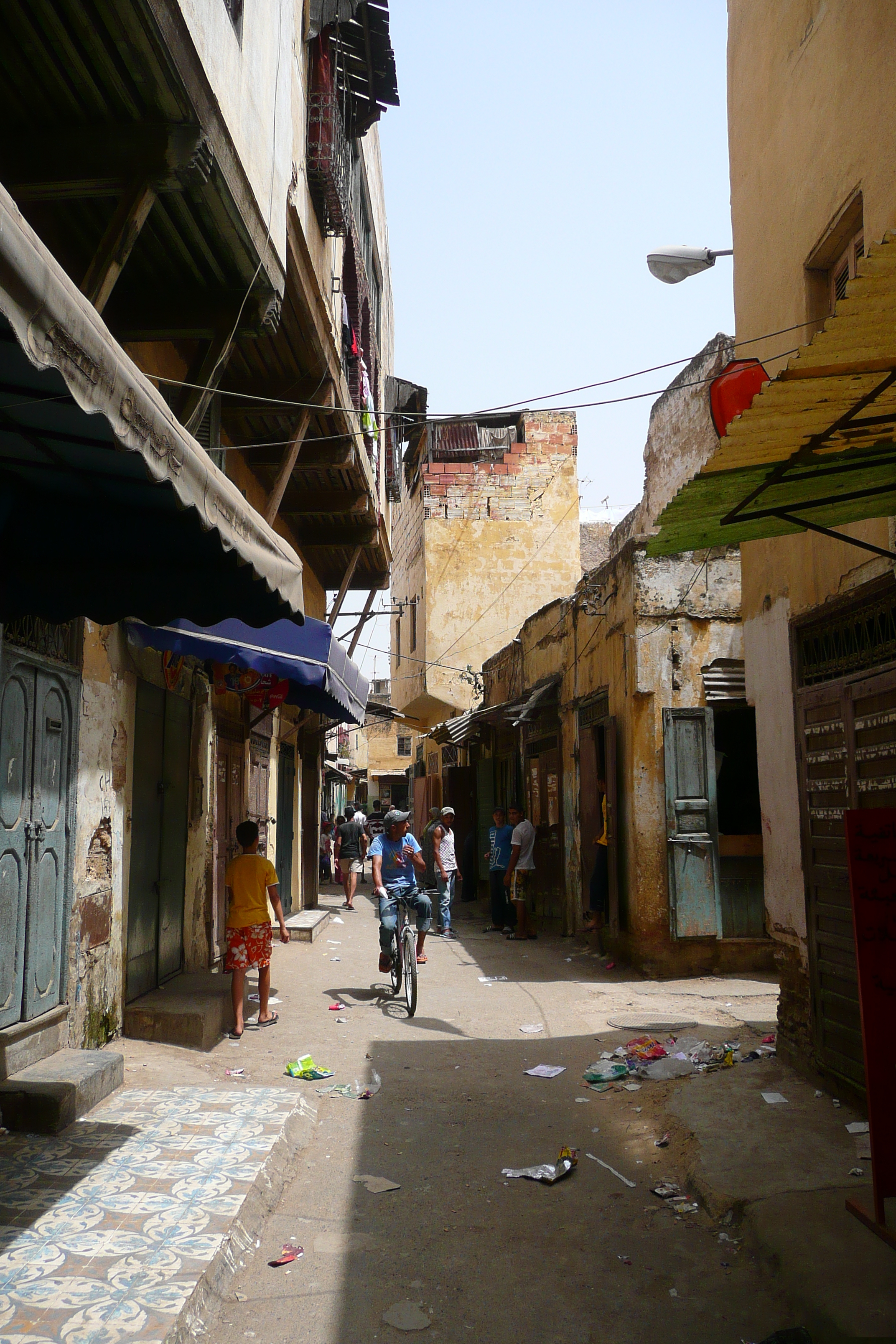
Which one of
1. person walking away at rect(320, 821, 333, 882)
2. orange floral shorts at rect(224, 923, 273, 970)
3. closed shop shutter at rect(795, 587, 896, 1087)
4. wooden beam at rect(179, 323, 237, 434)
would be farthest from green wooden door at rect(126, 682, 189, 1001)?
person walking away at rect(320, 821, 333, 882)

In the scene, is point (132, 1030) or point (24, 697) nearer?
point (24, 697)

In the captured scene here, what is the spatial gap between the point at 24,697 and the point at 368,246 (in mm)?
10743

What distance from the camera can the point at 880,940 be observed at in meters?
3.67

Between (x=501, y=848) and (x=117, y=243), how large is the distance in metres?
10.2

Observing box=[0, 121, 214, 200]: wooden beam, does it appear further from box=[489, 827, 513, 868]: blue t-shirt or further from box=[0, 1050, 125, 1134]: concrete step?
box=[489, 827, 513, 868]: blue t-shirt

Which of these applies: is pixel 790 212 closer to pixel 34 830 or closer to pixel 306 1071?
pixel 34 830

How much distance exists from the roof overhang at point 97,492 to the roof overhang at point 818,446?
6.18 ft

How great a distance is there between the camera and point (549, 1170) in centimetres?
473

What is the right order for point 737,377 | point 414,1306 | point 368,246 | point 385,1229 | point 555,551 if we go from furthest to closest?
point 555,551, point 368,246, point 737,377, point 385,1229, point 414,1306

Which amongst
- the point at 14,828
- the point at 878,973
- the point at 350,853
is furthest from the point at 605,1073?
the point at 350,853

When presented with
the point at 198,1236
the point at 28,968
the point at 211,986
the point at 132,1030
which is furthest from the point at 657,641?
the point at 198,1236

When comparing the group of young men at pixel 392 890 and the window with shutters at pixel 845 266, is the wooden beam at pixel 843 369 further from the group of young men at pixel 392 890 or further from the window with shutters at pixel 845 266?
the group of young men at pixel 392 890

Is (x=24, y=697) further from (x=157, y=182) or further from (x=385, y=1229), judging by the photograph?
(x=385, y=1229)

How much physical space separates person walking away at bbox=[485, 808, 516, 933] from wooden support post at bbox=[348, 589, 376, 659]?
413 centimetres
